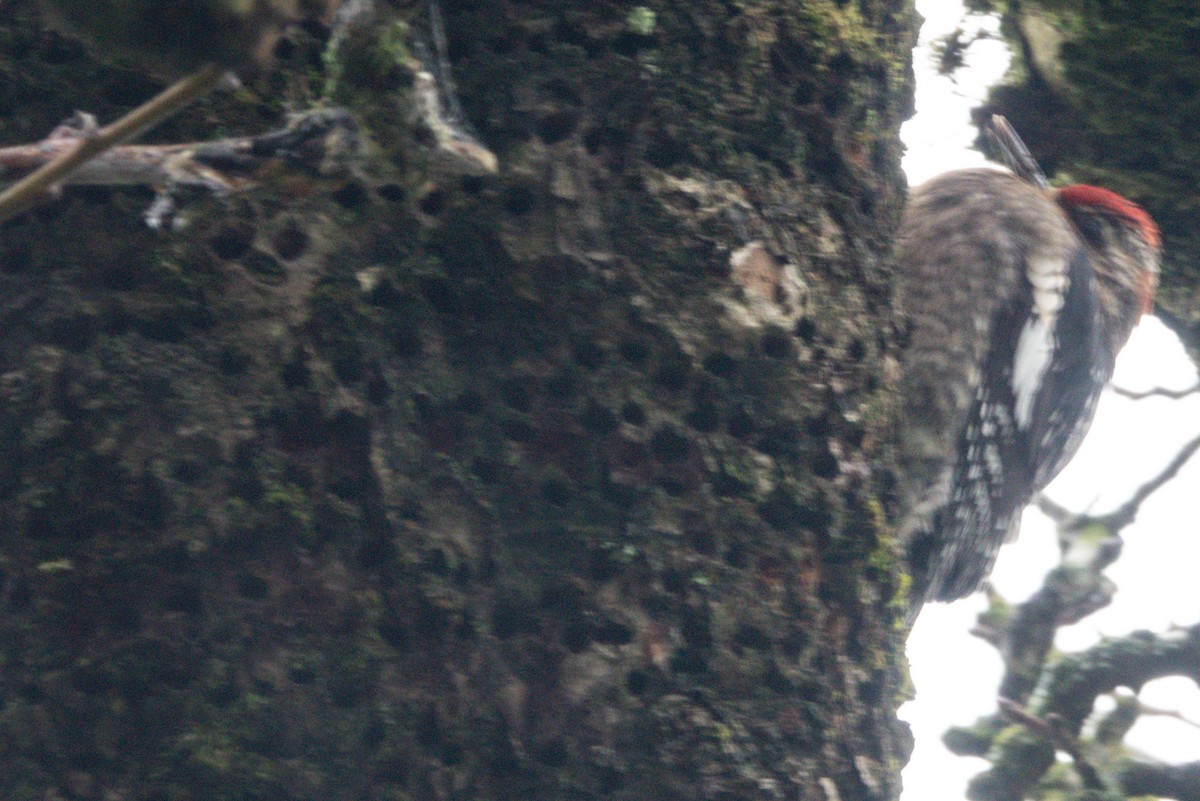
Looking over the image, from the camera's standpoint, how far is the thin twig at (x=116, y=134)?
0.95 meters

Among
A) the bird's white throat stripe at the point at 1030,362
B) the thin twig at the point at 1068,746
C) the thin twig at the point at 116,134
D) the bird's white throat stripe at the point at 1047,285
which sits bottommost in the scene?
the thin twig at the point at 1068,746

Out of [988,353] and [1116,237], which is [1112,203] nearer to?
[1116,237]

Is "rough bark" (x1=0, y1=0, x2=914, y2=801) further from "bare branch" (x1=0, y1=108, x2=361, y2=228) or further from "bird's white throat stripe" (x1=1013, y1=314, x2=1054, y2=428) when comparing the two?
"bird's white throat stripe" (x1=1013, y1=314, x2=1054, y2=428)

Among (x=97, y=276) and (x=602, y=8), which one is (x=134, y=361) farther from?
(x=602, y=8)

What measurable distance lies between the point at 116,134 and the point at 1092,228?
360 centimetres

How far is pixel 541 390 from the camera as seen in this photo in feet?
7.36

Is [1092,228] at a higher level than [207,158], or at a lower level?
lower

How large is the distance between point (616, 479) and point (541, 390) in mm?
197

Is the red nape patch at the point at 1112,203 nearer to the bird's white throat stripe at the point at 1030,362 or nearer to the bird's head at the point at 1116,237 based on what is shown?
the bird's head at the point at 1116,237

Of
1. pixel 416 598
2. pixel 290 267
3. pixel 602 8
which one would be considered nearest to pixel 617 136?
pixel 602 8

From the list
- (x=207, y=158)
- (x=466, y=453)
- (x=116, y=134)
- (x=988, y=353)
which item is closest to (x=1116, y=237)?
(x=988, y=353)

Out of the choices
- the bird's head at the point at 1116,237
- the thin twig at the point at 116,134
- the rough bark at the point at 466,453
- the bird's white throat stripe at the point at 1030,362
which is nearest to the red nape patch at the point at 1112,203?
the bird's head at the point at 1116,237

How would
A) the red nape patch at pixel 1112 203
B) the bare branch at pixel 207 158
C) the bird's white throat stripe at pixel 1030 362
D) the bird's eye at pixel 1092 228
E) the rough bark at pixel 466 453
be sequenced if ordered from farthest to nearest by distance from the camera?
1. the bird's eye at pixel 1092 228
2. the red nape patch at pixel 1112 203
3. the bird's white throat stripe at pixel 1030 362
4. the rough bark at pixel 466 453
5. the bare branch at pixel 207 158

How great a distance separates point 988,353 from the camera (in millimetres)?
3383
